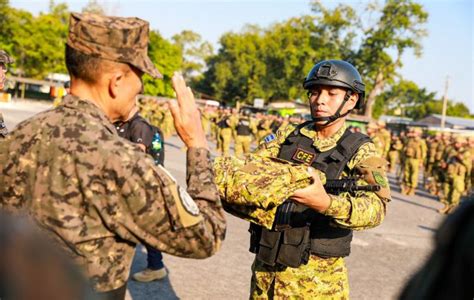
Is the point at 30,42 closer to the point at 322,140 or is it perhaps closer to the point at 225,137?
the point at 225,137

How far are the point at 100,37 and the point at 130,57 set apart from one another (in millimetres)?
118

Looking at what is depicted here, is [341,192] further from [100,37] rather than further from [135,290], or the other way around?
[135,290]

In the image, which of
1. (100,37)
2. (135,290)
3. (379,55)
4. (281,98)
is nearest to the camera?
(100,37)

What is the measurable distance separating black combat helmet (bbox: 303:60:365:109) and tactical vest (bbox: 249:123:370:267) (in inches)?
12.5

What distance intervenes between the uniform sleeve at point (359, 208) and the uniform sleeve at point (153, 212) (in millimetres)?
856

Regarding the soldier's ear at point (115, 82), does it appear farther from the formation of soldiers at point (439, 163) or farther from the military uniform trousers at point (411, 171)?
the military uniform trousers at point (411, 171)

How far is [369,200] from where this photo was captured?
2508mm

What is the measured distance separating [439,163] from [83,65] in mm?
14153

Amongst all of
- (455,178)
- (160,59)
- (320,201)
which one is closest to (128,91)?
(320,201)

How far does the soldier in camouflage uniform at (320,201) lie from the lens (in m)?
2.42

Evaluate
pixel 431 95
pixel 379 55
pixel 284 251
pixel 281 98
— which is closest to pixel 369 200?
pixel 284 251

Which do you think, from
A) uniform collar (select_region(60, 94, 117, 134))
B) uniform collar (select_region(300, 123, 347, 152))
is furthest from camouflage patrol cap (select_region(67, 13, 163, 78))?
uniform collar (select_region(300, 123, 347, 152))

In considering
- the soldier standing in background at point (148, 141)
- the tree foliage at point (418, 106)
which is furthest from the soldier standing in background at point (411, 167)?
the tree foliage at point (418, 106)

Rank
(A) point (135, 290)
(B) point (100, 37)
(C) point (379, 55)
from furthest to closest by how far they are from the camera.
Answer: (C) point (379, 55) < (A) point (135, 290) < (B) point (100, 37)
